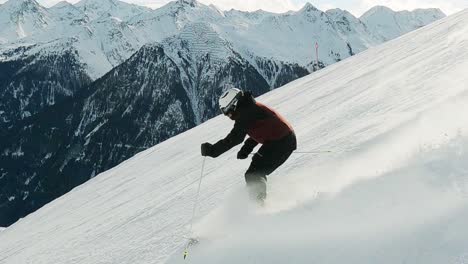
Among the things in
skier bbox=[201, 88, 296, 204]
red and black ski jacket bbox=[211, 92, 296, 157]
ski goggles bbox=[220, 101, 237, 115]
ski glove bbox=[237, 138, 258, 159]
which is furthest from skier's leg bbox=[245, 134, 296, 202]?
ski goggles bbox=[220, 101, 237, 115]

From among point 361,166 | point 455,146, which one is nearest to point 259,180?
point 361,166

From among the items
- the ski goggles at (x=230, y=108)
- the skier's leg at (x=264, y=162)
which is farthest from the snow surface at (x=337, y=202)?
the ski goggles at (x=230, y=108)

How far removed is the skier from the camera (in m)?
6.95

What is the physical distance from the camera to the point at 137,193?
14117mm

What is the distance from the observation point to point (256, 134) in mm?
7121

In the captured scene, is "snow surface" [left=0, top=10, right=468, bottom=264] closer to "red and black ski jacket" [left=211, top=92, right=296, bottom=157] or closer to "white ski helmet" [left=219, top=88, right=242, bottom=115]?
"red and black ski jacket" [left=211, top=92, right=296, bottom=157]

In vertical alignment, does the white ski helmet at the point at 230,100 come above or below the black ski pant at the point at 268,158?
above

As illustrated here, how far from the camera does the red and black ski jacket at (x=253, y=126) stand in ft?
22.9

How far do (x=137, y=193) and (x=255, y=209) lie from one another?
26.0ft

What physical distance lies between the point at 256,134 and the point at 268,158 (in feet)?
1.25

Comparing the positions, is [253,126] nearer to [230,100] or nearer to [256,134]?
[256,134]

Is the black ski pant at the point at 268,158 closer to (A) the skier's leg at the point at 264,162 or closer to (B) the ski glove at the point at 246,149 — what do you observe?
(A) the skier's leg at the point at 264,162

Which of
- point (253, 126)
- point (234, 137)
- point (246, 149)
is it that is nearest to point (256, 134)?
point (253, 126)

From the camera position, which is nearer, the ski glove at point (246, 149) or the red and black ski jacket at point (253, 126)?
the red and black ski jacket at point (253, 126)
